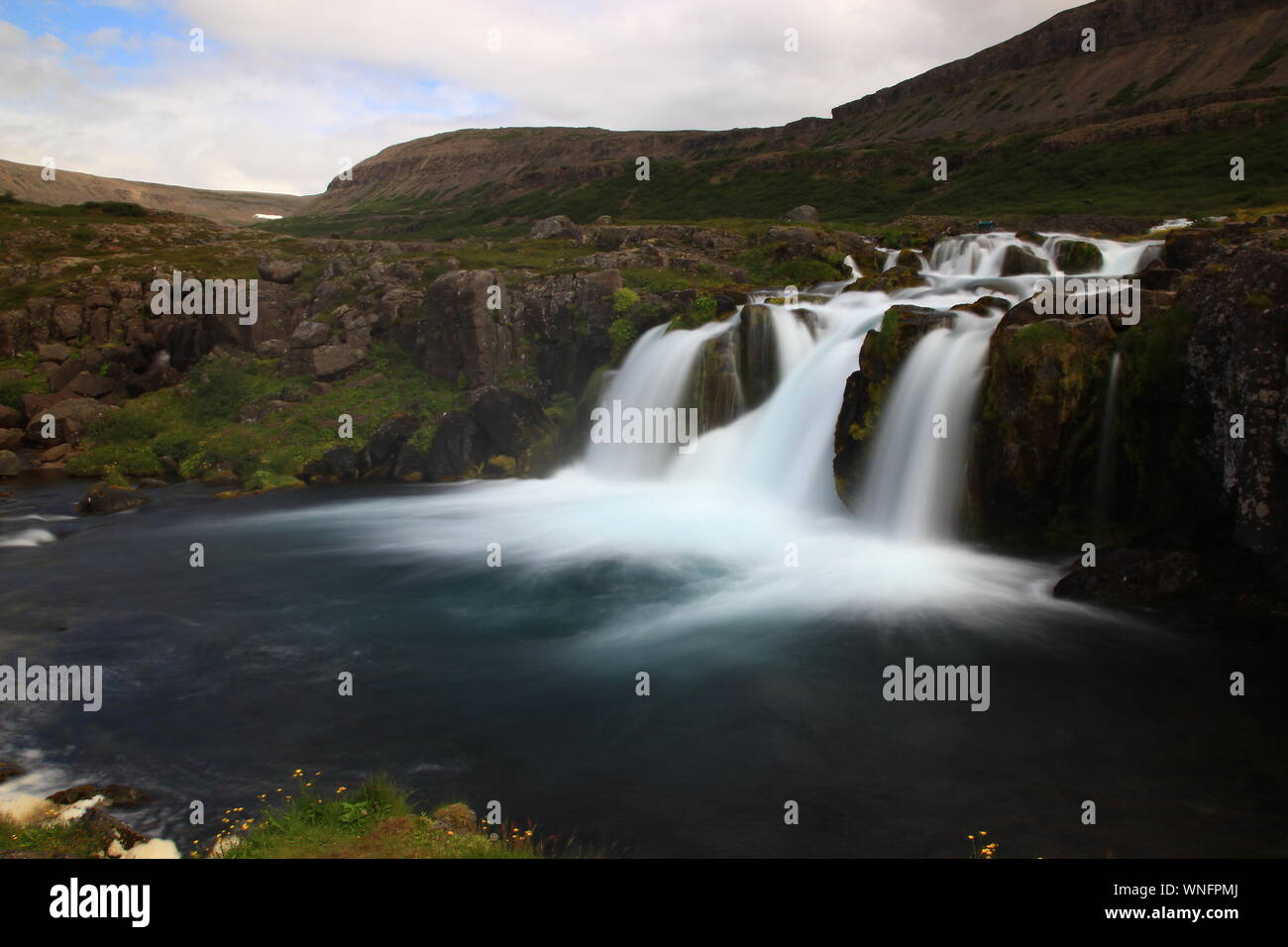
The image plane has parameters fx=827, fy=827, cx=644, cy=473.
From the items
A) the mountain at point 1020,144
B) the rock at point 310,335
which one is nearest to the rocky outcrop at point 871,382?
the rock at point 310,335

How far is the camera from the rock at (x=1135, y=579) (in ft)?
48.3

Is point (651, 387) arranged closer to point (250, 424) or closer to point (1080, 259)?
point (250, 424)

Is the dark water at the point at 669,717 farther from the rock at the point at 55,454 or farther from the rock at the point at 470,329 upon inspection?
the rock at the point at 470,329

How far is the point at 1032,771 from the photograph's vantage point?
9.84 metres

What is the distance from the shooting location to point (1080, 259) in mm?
32281

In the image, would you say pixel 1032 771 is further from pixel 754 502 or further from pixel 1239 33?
pixel 1239 33

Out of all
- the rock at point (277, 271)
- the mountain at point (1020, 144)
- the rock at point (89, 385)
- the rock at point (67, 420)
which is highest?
the mountain at point (1020, 144)

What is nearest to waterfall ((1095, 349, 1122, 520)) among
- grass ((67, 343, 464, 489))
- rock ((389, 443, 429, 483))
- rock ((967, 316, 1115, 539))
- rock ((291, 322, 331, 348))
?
rock ((967, 316, 1115, 539))

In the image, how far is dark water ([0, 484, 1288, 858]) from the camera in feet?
29.5

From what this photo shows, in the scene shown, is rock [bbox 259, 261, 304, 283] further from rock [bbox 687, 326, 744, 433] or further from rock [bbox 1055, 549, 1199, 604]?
rock [bbox 1055, 549, 1199, 604]

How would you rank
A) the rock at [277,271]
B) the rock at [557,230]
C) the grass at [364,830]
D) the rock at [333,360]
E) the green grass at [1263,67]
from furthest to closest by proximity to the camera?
1. the green grass at [1263,67]
2. the rock at [557,230]
3. the rock at [277,271]
4. the rock at [333,360]
5. the grass at [364,830]

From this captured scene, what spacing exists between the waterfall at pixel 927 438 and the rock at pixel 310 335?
28.0m

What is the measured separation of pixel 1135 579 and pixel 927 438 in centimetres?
554

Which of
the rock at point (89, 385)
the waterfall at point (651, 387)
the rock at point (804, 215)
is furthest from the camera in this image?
the rock at point (804, 215)
